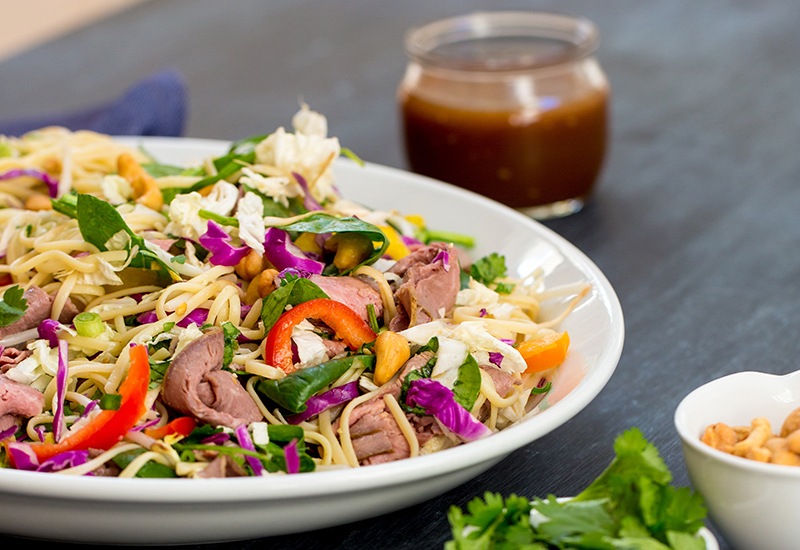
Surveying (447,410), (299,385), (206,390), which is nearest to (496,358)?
(447,410)

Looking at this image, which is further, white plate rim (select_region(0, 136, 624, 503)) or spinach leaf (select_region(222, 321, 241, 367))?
spinach leaf (select_region(222, 321, 241, 367))

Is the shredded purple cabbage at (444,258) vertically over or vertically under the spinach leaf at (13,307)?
under

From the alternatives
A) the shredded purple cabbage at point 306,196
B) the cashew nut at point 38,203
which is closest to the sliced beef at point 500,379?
the shredded purple cabbage at point 306,196

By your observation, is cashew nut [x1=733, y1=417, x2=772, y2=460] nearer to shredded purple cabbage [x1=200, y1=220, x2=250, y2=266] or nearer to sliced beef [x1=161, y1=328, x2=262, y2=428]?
sliced beef [x1=161, y1=328, x2=262, y2=428]

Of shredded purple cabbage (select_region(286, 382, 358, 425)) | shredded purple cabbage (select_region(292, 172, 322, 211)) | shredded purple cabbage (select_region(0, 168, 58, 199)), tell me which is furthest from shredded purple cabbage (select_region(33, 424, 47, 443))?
shredded purple cabbage (select_region(0, 168, 58, 199))

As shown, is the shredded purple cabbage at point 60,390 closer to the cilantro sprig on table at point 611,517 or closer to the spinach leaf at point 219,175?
the spinach leaf at point 219,175

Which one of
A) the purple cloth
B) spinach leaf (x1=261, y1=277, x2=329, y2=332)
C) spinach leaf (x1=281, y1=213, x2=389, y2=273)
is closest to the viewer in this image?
spinach leaf (x1=261, y1=277, x2=329, y2=332)
